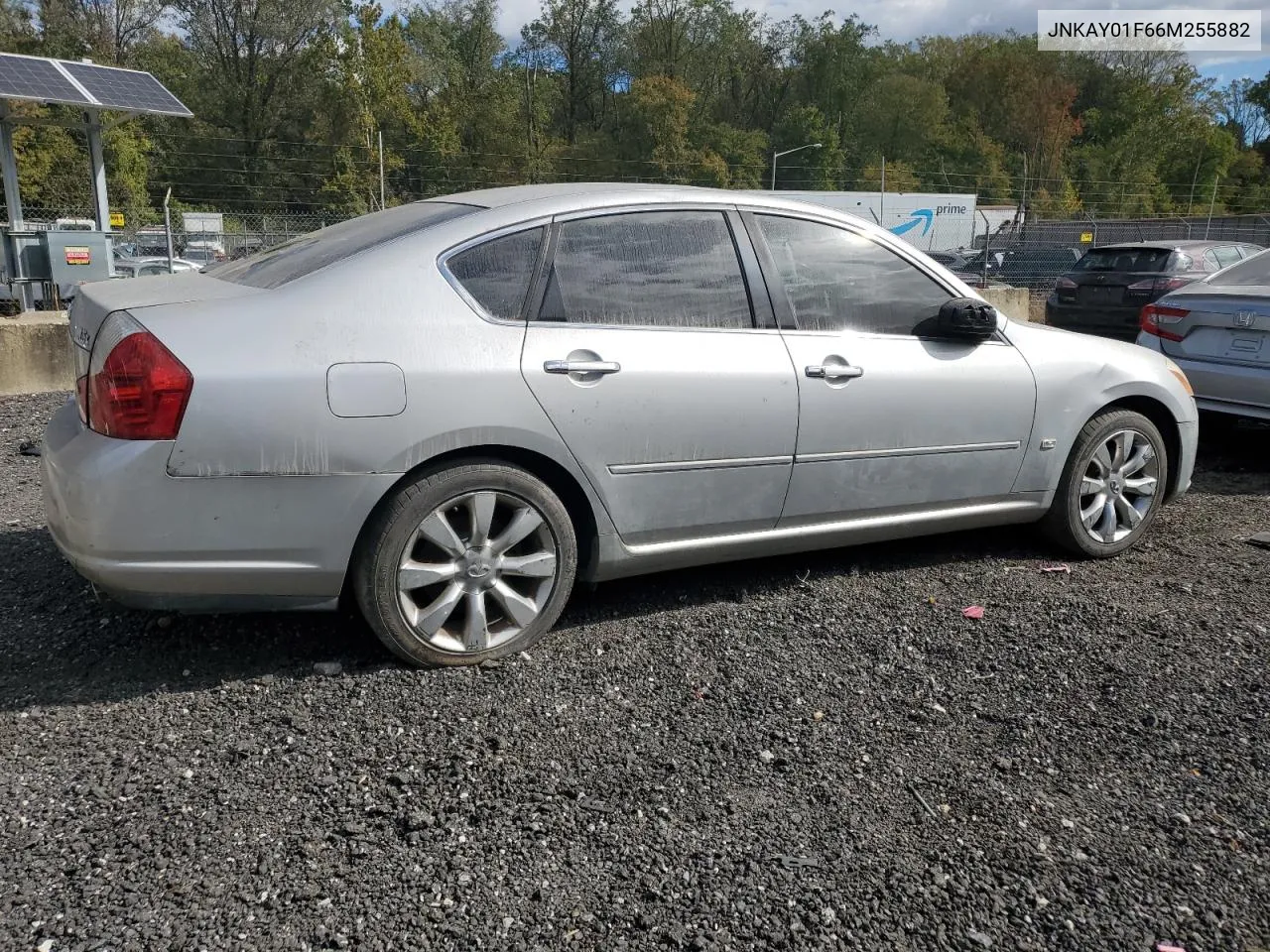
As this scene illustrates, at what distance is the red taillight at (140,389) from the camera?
275cm

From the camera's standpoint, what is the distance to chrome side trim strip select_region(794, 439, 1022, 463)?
3674 mm

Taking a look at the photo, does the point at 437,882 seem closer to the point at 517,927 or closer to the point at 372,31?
the point at 517,927

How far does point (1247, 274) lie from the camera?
6.52 metres

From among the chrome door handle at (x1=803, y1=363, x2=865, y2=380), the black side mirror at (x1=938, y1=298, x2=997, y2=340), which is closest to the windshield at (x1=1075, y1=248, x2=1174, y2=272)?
the black side mirror at (x1=938, y1=298, x2=997, y2=340)

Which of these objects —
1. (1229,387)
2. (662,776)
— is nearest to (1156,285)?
(1229,387)

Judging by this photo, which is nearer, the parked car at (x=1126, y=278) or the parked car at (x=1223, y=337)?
the parked car at (x=1223, y=337)

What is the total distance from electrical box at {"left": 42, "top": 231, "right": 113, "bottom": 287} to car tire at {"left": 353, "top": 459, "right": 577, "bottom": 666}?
10382 mm

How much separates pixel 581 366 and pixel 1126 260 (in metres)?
11.5

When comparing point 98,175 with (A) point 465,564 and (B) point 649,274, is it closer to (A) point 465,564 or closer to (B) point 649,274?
(B) point 649,274

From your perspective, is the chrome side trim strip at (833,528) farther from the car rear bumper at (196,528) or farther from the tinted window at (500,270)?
the car rear bumper at (196,528)

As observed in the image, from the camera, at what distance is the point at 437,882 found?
2236 mm

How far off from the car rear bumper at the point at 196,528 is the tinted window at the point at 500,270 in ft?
2.18

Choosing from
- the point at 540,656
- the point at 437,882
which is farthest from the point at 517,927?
the point at 540,656

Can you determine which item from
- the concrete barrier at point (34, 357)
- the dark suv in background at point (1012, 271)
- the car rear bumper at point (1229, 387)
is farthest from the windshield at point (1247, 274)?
the dark suv in background at point (1012, 271)
